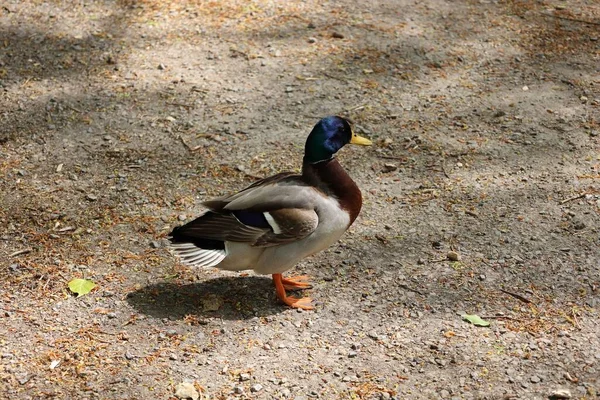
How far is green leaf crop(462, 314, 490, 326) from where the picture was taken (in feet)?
14.0

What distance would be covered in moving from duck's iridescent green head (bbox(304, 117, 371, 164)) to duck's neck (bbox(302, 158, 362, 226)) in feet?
0.13

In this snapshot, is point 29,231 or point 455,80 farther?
point 455,80

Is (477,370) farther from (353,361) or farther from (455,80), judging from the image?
(455,80)

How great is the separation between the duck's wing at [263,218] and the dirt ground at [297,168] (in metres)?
0.42

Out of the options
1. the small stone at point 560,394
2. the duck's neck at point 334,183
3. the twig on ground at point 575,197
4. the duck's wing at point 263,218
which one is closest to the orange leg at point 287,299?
the duck's wing at point 263,218

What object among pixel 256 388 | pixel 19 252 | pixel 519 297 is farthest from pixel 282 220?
pixel 19 252

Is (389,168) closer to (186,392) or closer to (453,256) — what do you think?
(453,256)

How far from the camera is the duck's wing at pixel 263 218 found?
13.9ft

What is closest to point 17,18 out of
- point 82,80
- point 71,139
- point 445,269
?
point 82,80

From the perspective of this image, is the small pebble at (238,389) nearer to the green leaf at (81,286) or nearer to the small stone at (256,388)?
the small stone at (256,388)

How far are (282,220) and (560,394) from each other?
63.6 inches

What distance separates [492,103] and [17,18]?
4.48 m

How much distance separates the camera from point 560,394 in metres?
3.75

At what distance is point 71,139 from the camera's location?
→ 604 centimetres
